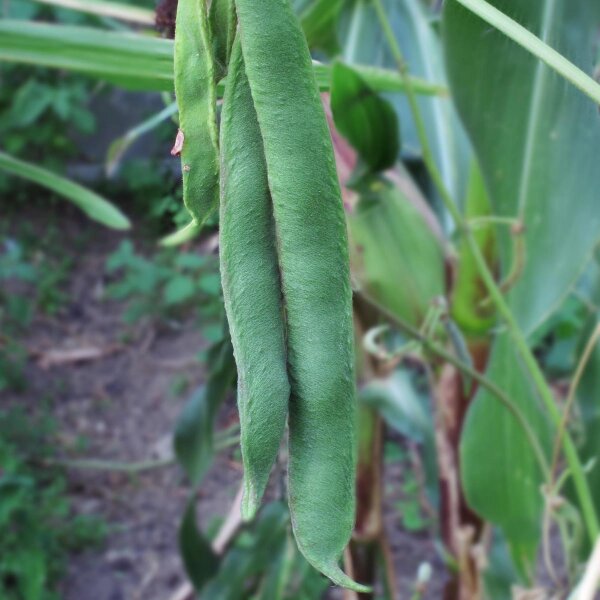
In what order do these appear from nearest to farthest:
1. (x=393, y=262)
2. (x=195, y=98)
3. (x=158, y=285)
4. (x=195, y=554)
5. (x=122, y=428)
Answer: (x=195, y=98)
(x=393, y=262)
(x=195, y=554)
(x=122, y=428)
(x=158, y=285)

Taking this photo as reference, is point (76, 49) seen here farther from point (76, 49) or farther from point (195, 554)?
point (195, 554)

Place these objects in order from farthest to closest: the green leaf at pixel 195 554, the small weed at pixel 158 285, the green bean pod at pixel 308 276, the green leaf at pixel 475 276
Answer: the small weed at pixel 158 285, the green leaf at pixel 195 554, the green leaf at pixel 475 276, the green bean pod at pixel 308 276

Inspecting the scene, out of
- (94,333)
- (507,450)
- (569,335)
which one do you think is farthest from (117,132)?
(507,450)

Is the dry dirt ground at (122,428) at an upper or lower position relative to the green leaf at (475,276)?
lower

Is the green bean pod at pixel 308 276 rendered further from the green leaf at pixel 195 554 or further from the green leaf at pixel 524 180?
the green leaf at pixel 195 554

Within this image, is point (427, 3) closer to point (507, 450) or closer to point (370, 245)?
point (370, 245)

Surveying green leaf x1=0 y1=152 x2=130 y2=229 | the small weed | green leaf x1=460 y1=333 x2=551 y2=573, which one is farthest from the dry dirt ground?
green leaf x1=0 y1=152 x2=130 y2=229

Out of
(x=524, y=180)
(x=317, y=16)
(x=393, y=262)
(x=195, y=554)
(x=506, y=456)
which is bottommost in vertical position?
(x=195, y=554)

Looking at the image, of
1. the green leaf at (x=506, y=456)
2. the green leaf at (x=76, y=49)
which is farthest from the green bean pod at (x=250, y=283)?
the green leaf at (x=506, y=456)

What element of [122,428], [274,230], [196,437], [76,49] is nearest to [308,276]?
[274,230]
